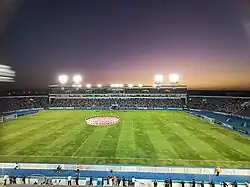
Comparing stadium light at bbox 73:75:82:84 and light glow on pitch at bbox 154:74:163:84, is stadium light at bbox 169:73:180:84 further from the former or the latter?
stadium light at bbox 73:75:82:84

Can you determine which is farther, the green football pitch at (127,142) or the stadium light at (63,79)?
the green football pitch at (127,142)

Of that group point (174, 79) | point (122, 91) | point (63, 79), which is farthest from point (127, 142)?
point (63, 79)

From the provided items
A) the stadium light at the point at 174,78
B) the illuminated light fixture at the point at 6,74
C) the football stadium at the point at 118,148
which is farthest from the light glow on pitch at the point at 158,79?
the illuminated light fixture at the point at 6,74

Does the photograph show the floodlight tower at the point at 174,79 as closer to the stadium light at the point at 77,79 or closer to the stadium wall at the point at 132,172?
the stadium light at the point at 77,79

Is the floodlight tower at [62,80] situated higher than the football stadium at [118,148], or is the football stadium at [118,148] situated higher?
the floodlight tower at [62,80]

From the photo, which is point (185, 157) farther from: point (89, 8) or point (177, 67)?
point (89, 8)
